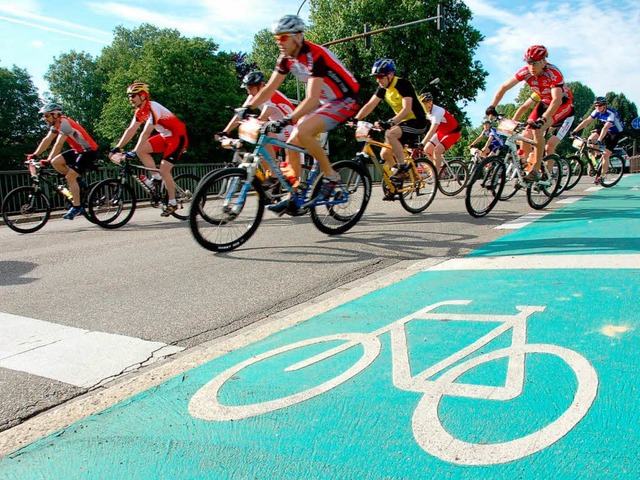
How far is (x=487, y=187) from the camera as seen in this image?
7566mm

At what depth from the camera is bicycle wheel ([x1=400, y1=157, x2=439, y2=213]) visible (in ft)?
27.4

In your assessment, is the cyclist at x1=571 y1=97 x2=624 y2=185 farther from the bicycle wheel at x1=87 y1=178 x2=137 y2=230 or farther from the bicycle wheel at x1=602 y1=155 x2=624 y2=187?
the bicycle wheel at x1=87 y1=178 x2=137 y2=230

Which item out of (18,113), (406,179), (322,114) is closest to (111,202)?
(406,179)

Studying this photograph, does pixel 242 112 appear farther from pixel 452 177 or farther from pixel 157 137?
pixel 452 177

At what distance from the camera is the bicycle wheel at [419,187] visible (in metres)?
8.36

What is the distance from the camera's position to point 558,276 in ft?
13.3

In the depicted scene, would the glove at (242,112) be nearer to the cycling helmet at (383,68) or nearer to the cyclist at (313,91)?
the cyclist at (313,91)

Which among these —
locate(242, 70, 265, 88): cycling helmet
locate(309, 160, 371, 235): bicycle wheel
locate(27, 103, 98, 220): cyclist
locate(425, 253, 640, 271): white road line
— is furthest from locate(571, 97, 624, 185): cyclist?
locate(27, 103, 98, 220): cyclist

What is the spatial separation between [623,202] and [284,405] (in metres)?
8.64

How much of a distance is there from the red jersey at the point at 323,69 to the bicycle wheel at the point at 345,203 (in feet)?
2.59

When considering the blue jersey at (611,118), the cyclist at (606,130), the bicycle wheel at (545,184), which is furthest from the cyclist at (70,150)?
the blue jersey at (611,118)

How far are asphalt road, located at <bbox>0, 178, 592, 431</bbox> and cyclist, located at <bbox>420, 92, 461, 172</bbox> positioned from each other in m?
2.76

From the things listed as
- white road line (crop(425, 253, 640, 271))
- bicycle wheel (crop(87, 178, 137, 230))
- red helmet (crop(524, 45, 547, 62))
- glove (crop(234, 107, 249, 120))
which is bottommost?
white road line (crop(425, 253, 640, 271))

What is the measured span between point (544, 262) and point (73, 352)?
11.4 feet
